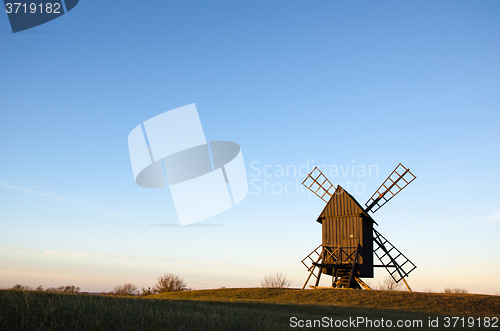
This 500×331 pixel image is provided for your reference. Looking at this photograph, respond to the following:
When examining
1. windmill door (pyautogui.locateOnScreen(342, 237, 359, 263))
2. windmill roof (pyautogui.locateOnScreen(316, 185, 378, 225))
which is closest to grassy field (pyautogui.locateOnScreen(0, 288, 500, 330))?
windmill door (pyautogui.locateOnScreen(342, 237, 359, 263))

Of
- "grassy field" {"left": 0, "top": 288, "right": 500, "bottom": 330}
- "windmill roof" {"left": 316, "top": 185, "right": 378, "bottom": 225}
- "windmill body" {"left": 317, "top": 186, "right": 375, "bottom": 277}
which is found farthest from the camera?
"windmill roof" {"left": 316, "top": 185, "right": 378, "bottom": 225}

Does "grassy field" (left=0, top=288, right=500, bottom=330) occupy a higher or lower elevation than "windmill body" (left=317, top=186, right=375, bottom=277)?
lower

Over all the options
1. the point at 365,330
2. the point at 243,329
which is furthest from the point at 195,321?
the point at 365,330

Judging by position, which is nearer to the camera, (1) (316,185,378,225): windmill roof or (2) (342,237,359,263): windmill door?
(2) (342,237,359,263): windmill door

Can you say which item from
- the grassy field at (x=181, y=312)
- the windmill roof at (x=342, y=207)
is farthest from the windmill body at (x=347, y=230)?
the grassy field at (x=181, y=312)

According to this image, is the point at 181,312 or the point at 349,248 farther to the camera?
the point at 349,248

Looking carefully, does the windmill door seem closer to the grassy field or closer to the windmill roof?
the windmill roof

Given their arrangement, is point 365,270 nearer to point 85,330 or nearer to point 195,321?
point 195,321

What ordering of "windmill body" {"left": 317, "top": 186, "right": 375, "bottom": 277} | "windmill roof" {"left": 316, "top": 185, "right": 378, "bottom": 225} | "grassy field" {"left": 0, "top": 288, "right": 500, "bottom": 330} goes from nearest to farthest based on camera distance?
"grassy field" {"left": 0, "top": 288, "right": 500, "bottom": 330} → "windmill body" {"left": 317, "top": 186, "right": 375, "bottom": 277} → "windmill roof" {"left": 316, "top": 185, "right": 378, "bottom": 225}

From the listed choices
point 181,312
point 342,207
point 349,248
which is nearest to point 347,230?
point 349,248

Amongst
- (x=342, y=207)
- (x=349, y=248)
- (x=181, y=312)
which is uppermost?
(x=342, y=207)

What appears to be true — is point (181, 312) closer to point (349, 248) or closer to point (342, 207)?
point (349, 248)

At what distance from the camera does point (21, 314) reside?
755 cm

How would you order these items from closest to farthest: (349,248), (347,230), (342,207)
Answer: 1. (349,248)
2. (347,230)
3. (342,207)
